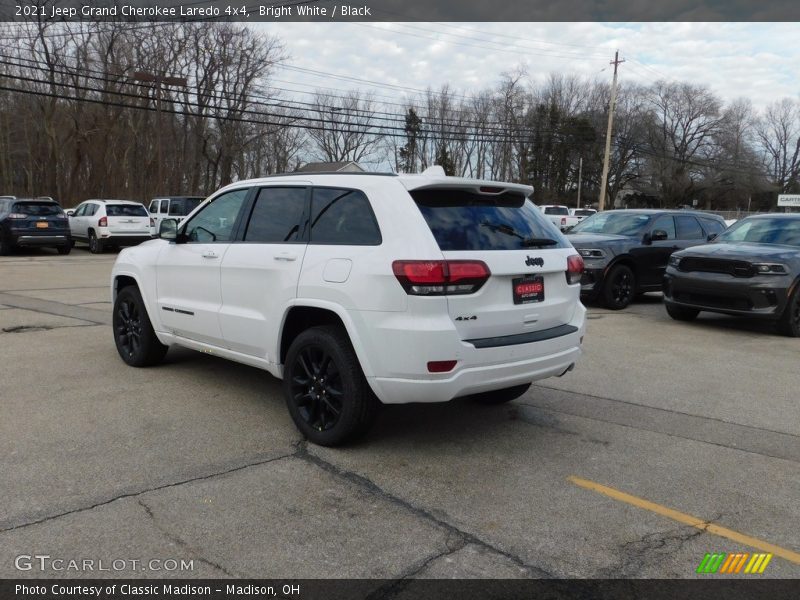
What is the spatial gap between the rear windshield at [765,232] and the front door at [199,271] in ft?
27.9

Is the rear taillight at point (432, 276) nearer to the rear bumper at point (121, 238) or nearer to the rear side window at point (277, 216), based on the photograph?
the rear side window at point (277, 216)

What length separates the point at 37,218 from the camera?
19.3 m

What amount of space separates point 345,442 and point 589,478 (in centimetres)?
159

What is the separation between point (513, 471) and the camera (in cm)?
399

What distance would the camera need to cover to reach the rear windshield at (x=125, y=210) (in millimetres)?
21141

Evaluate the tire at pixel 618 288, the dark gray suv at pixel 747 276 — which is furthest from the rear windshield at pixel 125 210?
the dark gray suv at pixel 747 276

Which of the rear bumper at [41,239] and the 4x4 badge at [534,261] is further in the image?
the rear bumper at [41,239]

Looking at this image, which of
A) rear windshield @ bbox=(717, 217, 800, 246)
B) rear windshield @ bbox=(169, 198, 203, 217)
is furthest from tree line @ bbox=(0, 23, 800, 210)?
rear windshield @ bbox=(717, 217, 800, 246)

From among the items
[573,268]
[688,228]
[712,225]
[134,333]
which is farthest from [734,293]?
[134,333]

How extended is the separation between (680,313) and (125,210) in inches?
714

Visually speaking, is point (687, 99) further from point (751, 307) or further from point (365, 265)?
point (365, 265)

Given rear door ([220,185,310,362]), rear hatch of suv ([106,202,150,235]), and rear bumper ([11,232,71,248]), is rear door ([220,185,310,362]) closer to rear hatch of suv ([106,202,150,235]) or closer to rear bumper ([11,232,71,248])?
rear bumper ([11,232,71,248])

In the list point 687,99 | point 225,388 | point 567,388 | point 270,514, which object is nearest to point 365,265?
point 270,514

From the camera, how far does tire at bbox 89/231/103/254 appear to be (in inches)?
841
